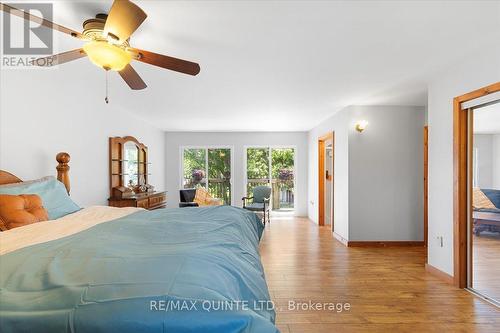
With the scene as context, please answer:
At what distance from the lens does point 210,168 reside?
24.4 ft

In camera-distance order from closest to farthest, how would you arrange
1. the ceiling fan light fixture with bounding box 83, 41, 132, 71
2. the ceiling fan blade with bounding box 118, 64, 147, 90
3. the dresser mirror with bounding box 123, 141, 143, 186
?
1. the ceiling fan light fixture with bounding box 83, 41, 132, 71
2. the ceiling fan blade with bounding box 118, 64, 147, 90
3. the dresser mirror with bounding box 123, 141, 143, 186

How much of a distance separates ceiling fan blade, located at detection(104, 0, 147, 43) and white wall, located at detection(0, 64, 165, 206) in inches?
63.5

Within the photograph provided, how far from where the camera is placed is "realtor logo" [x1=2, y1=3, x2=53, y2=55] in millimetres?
1821

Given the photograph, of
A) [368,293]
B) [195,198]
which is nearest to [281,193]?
[195,198]

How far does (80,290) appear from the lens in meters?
0.85

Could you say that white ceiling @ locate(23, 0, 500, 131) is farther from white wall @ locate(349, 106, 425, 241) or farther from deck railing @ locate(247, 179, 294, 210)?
deck railing @ locate(247, 179, 294, 210)

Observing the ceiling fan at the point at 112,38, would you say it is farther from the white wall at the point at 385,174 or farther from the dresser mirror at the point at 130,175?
the white wall at the point at 385,174

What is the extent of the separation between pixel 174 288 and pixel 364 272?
308cm

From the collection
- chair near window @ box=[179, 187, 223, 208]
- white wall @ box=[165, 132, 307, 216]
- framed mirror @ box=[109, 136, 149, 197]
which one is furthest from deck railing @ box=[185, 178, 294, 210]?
framed mirror @ box=[109, 136, 149, 197]

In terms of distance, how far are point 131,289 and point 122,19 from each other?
4.72 feet

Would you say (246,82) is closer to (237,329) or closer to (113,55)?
(113,55)

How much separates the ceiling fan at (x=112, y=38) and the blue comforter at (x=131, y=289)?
1.19 meters

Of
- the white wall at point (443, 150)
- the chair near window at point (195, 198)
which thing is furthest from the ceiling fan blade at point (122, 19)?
the chair near window at point (195, 198)

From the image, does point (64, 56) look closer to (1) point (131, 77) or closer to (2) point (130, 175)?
(1) point (131, 77)
